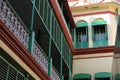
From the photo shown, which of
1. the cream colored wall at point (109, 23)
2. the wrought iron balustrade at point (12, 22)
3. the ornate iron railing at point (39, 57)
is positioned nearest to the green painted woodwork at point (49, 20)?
the ornate iron railing at point (39, 57)

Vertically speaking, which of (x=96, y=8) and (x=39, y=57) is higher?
(x=39, y=57)

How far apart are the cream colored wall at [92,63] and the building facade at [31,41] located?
1.53 metres

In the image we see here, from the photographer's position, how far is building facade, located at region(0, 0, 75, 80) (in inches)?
340

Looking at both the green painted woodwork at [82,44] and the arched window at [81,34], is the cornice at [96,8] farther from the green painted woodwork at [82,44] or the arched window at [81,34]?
the green painted woodwork at [82,44]

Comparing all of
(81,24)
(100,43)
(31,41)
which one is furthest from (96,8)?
(31,41)

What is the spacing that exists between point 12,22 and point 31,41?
1.40m

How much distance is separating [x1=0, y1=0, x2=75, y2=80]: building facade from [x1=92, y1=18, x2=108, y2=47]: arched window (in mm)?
2515

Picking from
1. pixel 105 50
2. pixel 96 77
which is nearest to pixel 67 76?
pixel 96 77

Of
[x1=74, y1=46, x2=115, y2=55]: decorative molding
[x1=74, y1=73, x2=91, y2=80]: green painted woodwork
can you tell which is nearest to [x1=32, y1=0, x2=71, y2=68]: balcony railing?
[x1=74, y1=73, x2=91, y2=80]: green painted woodwork

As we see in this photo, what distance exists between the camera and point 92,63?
19609 mm

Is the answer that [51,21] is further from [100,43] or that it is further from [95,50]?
[100,43]

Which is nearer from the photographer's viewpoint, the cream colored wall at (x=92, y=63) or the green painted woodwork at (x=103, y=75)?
the green painted woodwork at (x=103, y=75)

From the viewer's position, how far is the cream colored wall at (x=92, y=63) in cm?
1925

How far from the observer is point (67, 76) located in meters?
18.4
